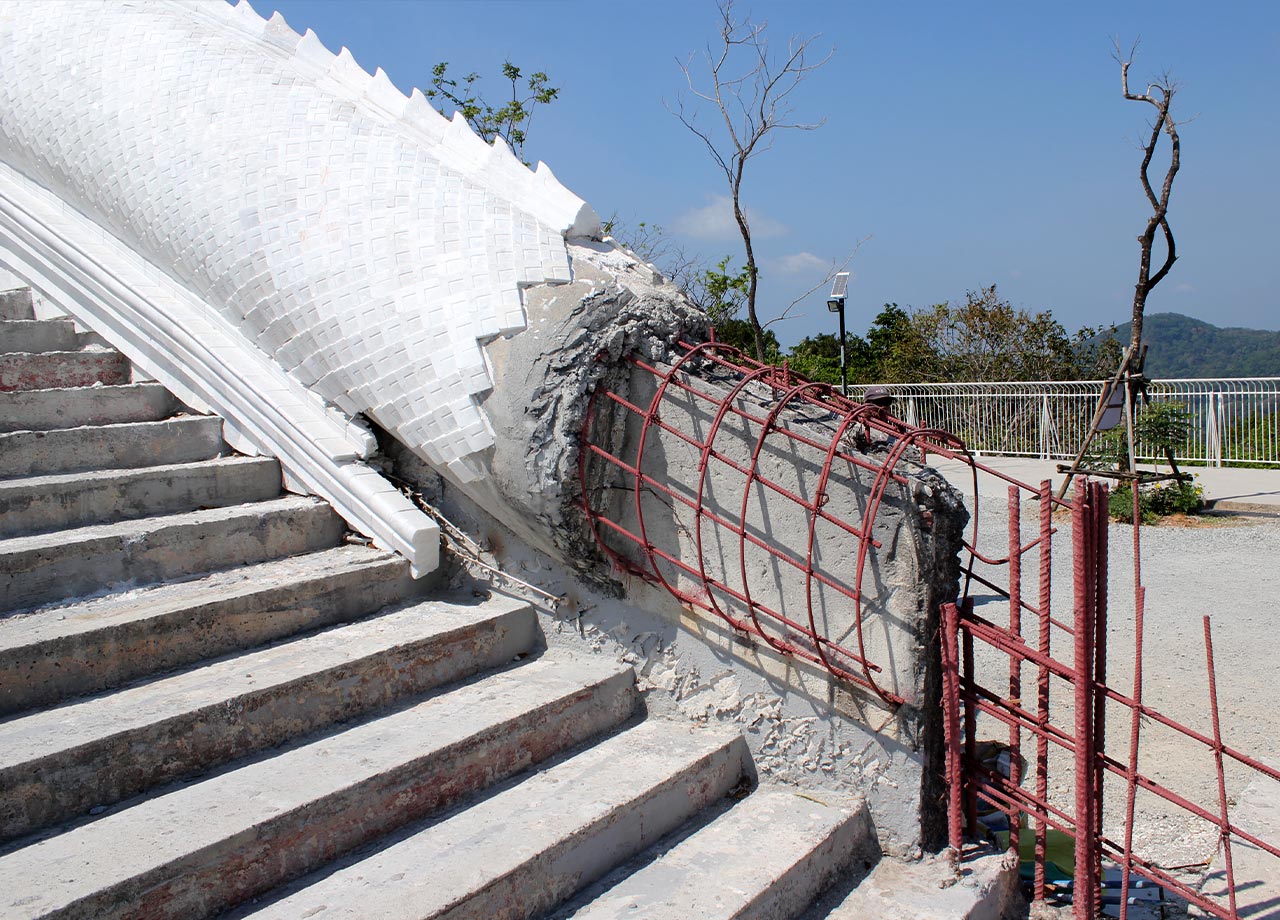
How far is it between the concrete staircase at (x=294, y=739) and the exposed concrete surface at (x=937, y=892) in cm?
9

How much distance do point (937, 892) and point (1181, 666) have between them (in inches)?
120

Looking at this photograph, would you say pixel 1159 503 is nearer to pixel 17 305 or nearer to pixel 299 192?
pixel 299 192

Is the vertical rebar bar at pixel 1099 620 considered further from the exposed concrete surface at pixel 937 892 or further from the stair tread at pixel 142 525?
the stair tread at pixel 142 525

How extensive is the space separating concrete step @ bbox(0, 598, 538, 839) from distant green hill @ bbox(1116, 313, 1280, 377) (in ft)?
268

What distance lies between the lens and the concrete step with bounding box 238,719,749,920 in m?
1.99

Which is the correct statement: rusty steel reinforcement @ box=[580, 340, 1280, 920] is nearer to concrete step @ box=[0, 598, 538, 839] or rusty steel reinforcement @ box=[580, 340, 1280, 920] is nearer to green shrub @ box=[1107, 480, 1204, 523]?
concrete step @ box=[0, 598, 538, 839]

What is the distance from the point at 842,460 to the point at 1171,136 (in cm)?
1074

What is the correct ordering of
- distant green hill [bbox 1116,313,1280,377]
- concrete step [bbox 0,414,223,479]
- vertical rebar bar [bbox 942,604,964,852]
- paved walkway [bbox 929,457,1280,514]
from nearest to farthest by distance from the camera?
vertical rebar bar [bbox 942,604,964,852] < concrete step [bbox 0,414,223,479] < paved walkway [bbox 929,457,1280,514] < distant green hill [bbox 1116,313,1280,377]

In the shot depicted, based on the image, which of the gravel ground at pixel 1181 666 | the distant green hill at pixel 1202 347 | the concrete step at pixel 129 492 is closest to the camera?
the concrete step at pixel 129 492

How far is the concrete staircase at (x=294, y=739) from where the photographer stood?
1.98 metres

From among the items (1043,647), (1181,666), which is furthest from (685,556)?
(1181,666)

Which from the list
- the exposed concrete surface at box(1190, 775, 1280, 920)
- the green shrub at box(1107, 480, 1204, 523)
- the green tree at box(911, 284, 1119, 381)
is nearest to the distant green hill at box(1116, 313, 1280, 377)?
the green tree at box(911, 284, 1119, 381)

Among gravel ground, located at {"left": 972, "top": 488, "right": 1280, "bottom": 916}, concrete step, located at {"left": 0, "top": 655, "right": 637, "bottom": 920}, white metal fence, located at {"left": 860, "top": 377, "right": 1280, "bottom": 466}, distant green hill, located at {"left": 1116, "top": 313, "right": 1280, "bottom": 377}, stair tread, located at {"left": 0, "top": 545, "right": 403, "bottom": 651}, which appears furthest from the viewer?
distant green hill, located at {"left": 1116, "top": 313, "right": 1280, "bottom": 377}

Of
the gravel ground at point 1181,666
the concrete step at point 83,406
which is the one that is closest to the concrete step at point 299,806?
the concrete step at point 83,406
